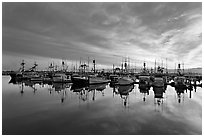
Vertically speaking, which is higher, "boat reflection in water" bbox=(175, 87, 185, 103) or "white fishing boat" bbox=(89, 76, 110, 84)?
"white fishing boat" bbox=(89, 76, 110, 84)

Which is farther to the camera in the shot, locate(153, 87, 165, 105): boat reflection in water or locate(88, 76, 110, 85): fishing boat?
locate(88, 76, 110, 85): fishing boat

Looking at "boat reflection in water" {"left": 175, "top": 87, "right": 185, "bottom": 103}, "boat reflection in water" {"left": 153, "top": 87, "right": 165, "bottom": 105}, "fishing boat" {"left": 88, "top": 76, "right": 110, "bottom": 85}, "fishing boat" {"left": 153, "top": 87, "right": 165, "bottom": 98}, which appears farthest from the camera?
"fishing boat" {"left": 88, "top": 76, "right": 110, "bottom": 85}

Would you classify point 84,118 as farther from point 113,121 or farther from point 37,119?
point 37,119

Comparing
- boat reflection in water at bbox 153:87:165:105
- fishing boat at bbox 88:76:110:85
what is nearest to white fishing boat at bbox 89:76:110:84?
fishing boat at bbox 88:76:110:85

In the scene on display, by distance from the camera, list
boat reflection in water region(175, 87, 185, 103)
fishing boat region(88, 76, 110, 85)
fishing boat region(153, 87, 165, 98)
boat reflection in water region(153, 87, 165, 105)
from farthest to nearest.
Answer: fishing boat region(88, 76, 110, 85), fishing boat region(153, 87, 165, 98), boat reflection in water region(175, 87, 185, 103), boat reflection in water region(153, 87, 165, 105)

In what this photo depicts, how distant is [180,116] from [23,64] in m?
121

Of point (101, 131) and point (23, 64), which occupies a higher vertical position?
point (23, 64)

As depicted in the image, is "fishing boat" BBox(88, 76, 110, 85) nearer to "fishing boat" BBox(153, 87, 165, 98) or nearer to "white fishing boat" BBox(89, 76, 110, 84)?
"white fishing boat" BBox(89, 76, 110, 84)

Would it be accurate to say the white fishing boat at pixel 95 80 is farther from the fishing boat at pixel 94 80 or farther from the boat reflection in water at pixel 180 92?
the boat reflection in water at pixel 180 92

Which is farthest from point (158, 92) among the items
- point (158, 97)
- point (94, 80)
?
point (94, 80)

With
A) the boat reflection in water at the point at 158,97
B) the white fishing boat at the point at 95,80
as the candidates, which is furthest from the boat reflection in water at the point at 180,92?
the white fishing boat at the point at 95,80

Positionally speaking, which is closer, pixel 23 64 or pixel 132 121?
pixel 132 121

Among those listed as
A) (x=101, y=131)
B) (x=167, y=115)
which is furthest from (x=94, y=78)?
(x=101, y=131)

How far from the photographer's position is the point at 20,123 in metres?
15.0
